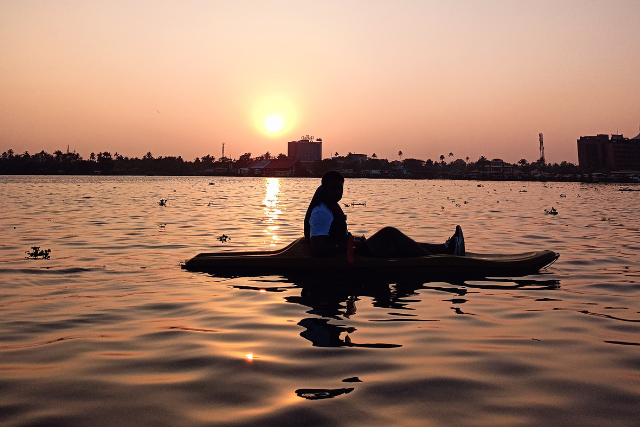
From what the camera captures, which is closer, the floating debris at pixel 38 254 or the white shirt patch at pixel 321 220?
the white shirt patch at pixel 321 220

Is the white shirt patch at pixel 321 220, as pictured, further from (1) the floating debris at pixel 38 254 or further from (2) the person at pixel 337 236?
(1) the floating debris at pixel 38 254

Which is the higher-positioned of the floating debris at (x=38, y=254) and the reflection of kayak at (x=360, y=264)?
the floating debris at (x=38, y=254)

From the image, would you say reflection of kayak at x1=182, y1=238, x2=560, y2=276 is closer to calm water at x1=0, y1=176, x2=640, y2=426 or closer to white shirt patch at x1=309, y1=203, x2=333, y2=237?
calm water at x1=0, y1=176, x2=640, y2=426

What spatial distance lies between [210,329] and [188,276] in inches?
154

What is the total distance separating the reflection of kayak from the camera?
10.1 meters

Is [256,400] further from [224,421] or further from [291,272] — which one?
[291,272]

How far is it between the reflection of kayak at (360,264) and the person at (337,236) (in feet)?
0.91

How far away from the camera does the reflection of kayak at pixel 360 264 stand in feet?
33.3

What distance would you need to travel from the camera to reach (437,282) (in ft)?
33.2

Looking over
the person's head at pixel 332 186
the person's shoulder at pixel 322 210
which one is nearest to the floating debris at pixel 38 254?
the person's shoulder at pixel 322 210

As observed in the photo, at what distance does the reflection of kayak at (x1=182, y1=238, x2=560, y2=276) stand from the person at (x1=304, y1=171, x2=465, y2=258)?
10.9 inches

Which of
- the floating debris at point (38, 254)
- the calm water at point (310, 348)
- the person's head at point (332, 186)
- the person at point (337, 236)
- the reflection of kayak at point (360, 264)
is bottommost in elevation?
the calm water at point (310, 348)

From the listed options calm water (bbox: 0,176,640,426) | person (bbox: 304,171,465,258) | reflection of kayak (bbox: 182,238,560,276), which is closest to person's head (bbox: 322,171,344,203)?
person (bbox: 304,171,465,258)

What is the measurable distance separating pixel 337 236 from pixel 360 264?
0.67m
